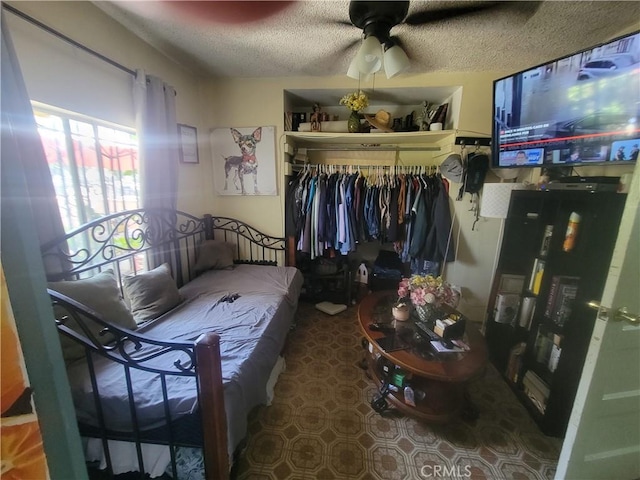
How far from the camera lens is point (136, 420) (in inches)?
40.4

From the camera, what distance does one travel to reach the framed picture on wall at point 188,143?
2.27 m

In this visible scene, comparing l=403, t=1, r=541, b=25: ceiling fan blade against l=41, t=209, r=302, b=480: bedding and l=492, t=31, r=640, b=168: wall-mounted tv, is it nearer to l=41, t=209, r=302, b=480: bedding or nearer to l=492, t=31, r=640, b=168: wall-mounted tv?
l=492, t=31, r=640, b=168: wall-mounted tv

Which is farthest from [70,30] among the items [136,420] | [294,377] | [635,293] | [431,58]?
[635,293]

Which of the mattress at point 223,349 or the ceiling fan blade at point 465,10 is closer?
the mattress at point 223,349

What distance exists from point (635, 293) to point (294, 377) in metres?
1.82

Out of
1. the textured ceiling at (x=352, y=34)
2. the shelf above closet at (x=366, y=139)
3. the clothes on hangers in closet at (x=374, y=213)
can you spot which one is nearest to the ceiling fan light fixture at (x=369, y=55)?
the textured ceiling at (x=352, y=34)

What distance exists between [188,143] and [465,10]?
2.28 meters

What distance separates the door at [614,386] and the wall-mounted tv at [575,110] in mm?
658

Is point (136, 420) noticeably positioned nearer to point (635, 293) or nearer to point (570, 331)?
point (635, 293)

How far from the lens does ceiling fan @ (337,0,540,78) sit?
4.38 feet

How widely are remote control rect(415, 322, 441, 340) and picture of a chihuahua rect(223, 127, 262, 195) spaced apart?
6.54 ft

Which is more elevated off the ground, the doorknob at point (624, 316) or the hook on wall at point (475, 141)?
the hook on wall at point (475, 141)

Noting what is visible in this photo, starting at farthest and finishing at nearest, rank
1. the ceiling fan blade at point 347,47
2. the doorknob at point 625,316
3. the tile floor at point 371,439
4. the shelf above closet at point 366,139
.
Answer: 1. the shelf above closet at point 366,139
2. the ceiling fan blade at point 347,47
3. the tile floor at point 371,439
4. the doorknob at point 625,316

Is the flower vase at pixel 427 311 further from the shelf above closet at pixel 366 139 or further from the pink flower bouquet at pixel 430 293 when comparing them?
the shelf above closet at pixel 366 139
